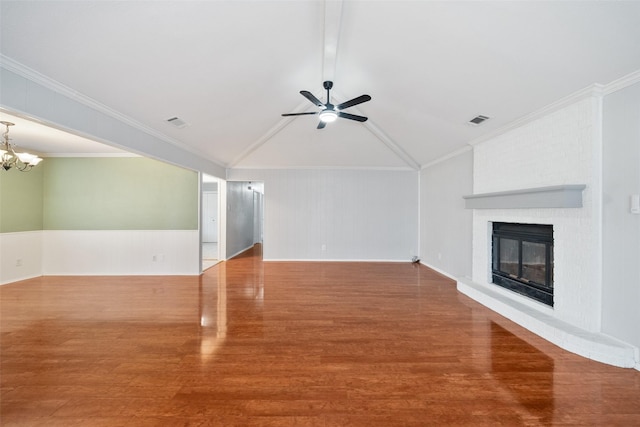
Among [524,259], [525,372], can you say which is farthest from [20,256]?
[524,259]

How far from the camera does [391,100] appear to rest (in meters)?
4.08

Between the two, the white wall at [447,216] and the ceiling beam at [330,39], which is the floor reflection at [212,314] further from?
the white wall at [447,216]

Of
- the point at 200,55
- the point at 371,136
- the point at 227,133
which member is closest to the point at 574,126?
the point at 371,136

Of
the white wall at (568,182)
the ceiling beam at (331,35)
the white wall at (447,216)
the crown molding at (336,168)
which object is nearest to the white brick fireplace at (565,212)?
the white wall at (568,182)

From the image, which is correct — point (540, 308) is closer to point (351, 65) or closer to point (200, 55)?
point (351, 65)

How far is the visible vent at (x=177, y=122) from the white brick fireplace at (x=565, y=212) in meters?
4.62

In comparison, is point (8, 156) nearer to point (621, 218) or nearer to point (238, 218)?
point (238, 218)

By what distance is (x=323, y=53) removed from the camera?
3.29 m

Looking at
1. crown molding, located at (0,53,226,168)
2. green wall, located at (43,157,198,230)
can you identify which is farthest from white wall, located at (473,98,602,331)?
green wall, located at (43,157,198,230)

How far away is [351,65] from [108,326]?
430 centimetres

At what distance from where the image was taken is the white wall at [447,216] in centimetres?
473

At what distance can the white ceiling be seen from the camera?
81.4 inches

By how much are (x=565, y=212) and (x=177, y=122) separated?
5.03 metres

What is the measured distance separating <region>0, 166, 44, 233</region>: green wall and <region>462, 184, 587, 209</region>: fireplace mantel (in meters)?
7.98
